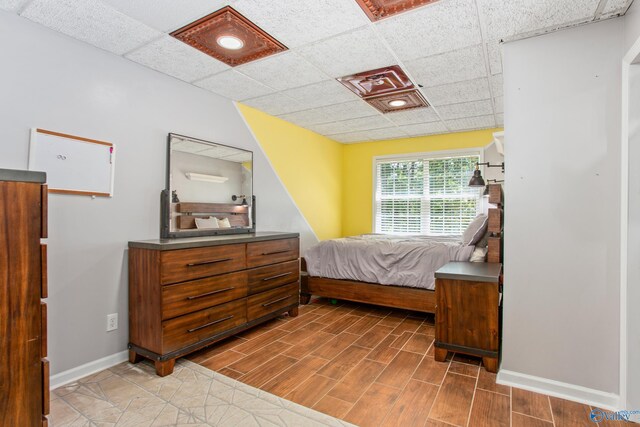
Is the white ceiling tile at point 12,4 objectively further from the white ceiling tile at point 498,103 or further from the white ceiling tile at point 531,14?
the white ceiling tile at point 498,103

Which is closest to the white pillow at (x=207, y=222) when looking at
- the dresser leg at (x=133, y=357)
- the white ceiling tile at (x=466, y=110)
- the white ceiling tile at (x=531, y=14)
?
the dresser leg at (x=133, y=357)

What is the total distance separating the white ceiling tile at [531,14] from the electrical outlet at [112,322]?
3.24 m

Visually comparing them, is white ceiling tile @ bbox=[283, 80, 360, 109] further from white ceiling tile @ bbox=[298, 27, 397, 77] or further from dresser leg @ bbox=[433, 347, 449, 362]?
dresser leg @ bbox=[433, 347, 449, 362]

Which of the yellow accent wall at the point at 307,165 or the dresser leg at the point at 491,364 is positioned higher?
the yellow accent wall at the point at 307,165

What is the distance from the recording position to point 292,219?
4.53m

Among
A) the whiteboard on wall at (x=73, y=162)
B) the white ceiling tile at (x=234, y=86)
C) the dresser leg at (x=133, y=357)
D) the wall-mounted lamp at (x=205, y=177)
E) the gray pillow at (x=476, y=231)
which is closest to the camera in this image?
the whiteboard on wall at (x=73, y=162)

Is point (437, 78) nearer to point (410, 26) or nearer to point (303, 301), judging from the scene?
point (410, 26)

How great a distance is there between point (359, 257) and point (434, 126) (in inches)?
88.3

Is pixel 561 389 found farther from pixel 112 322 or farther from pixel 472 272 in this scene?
pixel 112 322

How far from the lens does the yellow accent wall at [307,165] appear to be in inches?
161

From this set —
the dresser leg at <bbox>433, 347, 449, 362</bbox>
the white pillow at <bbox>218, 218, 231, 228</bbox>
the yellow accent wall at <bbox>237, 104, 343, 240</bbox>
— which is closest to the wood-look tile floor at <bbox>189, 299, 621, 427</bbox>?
the dresser leg at <bbox>433, 347, 449, 362</bbox>

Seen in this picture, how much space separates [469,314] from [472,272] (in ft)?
1.01

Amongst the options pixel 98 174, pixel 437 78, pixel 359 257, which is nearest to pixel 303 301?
pixel 359 257

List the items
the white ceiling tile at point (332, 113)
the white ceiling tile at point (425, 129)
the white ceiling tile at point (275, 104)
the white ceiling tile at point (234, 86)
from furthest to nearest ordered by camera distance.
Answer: the white ceiling tile at point (425, 129) < the white ceiling tile at point (332, 113) < the white ceiling tile at point (275, 104) < the white ceiling tile at point (234, 86)
